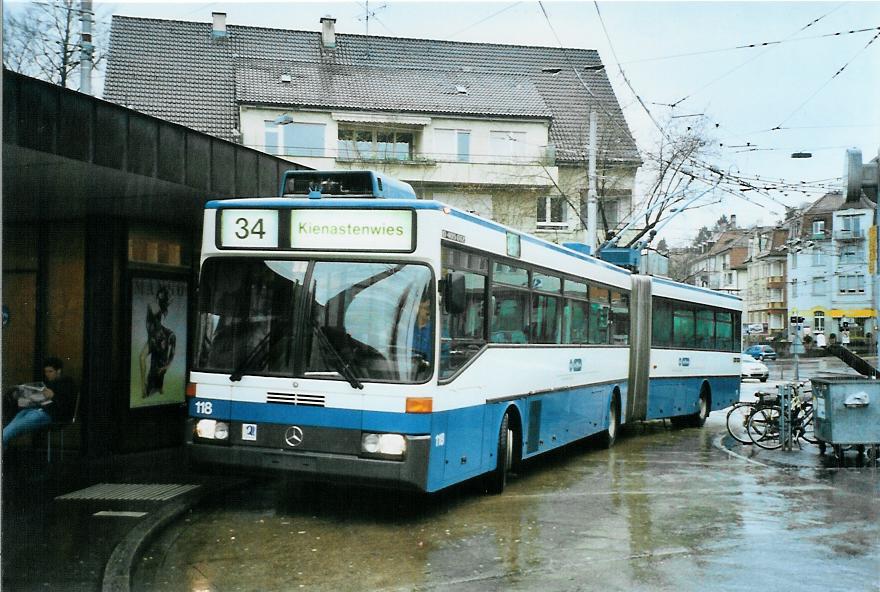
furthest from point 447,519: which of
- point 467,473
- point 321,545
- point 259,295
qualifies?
point 259,295

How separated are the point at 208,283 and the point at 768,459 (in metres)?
9.24

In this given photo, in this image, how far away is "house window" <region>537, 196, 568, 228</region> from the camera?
42.0 metres

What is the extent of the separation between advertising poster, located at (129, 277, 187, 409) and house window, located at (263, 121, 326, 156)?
26.2 meters

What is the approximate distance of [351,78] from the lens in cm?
4169

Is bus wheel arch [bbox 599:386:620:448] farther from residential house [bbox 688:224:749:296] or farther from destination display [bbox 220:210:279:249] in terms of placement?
residential house [bbox 688:224:749:296]

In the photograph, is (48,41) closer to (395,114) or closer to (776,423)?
(776,423)

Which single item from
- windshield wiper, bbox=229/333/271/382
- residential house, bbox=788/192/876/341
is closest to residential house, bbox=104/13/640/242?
residential house, bbox=788/192/876/341

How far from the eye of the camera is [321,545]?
802cm

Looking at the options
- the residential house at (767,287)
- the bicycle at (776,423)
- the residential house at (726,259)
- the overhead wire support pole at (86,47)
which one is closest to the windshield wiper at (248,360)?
the overhead wire support pole at (86,47)

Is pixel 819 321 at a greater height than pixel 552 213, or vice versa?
pixel 552 213

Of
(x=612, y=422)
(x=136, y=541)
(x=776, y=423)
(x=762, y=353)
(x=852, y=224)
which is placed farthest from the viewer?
(x=852, y=224)

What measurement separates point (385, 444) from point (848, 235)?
7119 centimetres

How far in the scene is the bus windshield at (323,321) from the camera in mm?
8453

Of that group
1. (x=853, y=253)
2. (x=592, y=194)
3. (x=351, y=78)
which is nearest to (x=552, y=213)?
(x=351, y=78)
